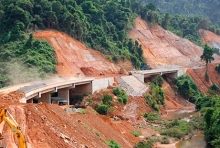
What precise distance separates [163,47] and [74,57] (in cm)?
3983

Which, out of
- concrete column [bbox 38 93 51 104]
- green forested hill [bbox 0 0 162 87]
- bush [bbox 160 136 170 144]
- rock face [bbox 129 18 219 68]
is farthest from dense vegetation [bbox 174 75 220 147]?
concrete column [bbox 38 93 51 104]

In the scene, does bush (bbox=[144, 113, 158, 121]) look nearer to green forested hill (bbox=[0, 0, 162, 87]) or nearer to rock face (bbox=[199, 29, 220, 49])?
green forested hill (bbox=[0, 0, 162, 87])

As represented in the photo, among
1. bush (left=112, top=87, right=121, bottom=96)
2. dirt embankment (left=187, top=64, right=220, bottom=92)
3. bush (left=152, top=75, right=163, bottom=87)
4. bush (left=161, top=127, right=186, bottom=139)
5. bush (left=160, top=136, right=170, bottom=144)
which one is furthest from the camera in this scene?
dirt embankment (left=187, top=64, right=220, bottom=92)

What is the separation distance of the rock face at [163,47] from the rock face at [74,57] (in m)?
20.0

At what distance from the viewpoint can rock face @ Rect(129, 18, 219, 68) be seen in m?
106

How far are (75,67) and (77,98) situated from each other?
49.7ft

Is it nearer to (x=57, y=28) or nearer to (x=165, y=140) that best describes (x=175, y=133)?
(x=165, y=140)

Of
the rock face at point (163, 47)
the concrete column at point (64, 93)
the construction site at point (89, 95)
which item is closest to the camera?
the construction site at point (89, 95)

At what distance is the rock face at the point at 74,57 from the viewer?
74.9 m

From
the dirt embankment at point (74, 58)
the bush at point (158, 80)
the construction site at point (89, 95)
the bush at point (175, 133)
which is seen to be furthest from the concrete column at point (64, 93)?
the bush at point (158, 80)

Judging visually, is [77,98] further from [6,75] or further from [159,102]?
[159,102]

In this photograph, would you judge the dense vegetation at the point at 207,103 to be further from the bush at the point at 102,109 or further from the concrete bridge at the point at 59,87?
the concrete bridge at the point at 59,87

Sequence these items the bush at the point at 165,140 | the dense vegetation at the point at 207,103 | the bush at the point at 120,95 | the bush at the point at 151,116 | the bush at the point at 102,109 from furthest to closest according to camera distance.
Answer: the bush at the point at 120,95, the bush at the point at 151,116, the bush at the point at 102,109, the bush at the point at 165,140, the dense vegetation at the point at 207,103

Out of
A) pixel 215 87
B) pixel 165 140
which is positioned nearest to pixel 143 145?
pixel 165 140
